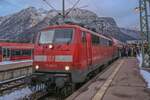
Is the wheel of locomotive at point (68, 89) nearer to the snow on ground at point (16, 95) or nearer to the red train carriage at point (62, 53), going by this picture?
the red train carriage at point (62, 53)

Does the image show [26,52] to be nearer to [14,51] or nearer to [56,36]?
[14,51]

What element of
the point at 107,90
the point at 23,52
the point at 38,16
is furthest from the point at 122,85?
the point at 38,16

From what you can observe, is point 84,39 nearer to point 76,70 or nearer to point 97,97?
point 76,70

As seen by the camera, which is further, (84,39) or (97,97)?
(84,39)

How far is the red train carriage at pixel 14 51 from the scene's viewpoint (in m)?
28.4

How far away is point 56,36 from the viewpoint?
1212 centimetres

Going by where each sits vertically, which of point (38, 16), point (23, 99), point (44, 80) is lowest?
point (23, 99)

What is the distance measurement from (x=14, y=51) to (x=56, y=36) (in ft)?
63.5

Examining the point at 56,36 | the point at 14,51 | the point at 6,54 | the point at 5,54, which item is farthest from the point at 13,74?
the point at 56,36

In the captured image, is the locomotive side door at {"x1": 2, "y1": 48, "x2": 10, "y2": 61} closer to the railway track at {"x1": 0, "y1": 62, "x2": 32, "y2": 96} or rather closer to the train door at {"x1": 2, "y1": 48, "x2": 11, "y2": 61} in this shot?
the train door at {"x1": 2, "y1": 48, "x2": 11, "y2": 61}

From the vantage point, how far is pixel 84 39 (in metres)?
12.8

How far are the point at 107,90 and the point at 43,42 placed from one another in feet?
12.6

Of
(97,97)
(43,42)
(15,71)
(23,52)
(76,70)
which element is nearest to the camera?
(97,97)

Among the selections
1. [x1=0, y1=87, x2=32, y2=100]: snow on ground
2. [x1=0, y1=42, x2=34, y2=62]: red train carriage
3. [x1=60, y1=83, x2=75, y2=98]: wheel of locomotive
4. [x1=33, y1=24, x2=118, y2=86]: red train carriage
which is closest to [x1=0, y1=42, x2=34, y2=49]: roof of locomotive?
[x1=0, y1=42, x2=34, y2=62]: red train carriage
